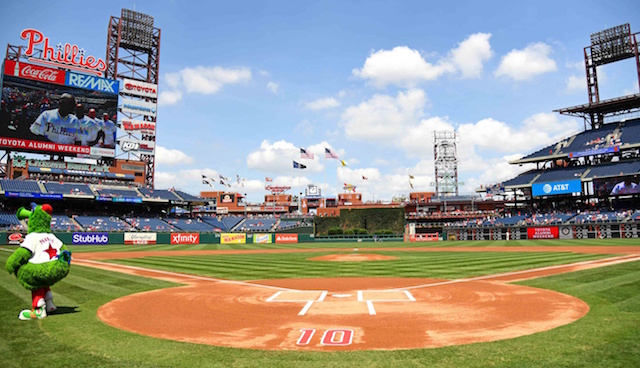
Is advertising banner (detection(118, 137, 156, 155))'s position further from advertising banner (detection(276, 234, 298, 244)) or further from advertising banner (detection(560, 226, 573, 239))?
advertising banner (detection(560, 226, 573, 239))

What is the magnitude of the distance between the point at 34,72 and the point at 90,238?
904 inches

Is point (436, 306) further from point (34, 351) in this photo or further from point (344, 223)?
point (344, 223)

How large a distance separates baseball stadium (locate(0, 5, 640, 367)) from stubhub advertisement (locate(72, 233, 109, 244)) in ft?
0.43

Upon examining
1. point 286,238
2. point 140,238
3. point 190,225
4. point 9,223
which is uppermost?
point 9,223

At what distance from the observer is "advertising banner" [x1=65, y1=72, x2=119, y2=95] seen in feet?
175

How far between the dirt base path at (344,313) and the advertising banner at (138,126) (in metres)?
54.0

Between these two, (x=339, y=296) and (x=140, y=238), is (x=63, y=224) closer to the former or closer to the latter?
(x=140, y=238)

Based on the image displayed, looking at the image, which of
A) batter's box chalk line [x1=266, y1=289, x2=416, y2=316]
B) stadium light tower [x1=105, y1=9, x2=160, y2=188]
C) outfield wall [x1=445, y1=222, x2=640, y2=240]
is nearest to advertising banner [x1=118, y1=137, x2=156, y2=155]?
stadium light tower [x1=105, y1=9, x2=160, y2=188]

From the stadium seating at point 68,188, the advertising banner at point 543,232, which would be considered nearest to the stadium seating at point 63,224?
the stadium seating at point 68,188

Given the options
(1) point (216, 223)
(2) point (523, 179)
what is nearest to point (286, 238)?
(1) point (216, 223)

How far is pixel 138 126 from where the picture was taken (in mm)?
62156

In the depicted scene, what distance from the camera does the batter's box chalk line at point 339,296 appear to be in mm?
11469

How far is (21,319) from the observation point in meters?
8.72

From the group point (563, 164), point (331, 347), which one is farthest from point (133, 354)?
point (563, 164)
